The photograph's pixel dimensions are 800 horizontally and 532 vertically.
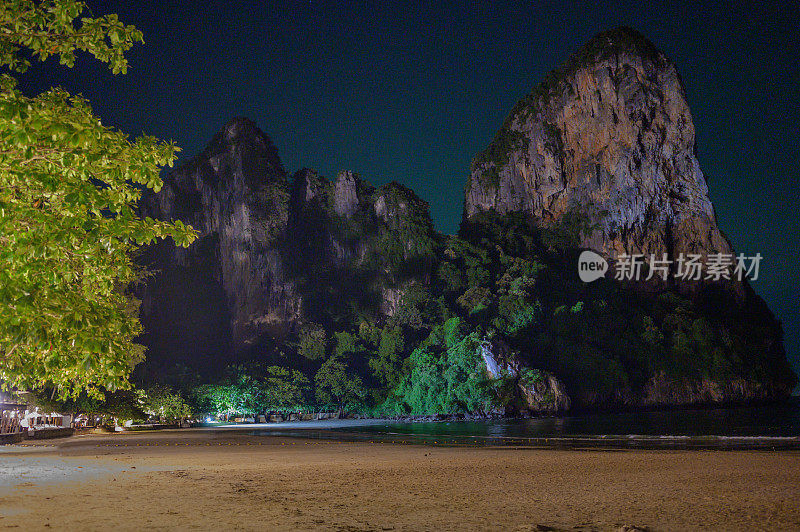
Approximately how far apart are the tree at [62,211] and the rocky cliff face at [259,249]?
10199cm

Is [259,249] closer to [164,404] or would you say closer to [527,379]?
[164,404]

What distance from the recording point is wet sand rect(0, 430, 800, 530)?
7.83 metres

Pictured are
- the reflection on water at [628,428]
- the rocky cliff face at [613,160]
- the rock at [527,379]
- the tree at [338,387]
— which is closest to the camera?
the reflection on water at [628,428]

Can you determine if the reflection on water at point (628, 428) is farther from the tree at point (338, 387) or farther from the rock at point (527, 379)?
the tree at point (338, 387)

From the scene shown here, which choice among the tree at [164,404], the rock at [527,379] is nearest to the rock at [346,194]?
the rock at [527,379]

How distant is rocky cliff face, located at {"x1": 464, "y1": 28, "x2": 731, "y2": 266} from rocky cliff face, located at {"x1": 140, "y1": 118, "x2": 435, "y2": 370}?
80.0ft

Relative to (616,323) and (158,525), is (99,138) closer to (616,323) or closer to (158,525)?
(158,525)

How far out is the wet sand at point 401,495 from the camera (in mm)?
7832

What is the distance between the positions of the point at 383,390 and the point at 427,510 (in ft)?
290

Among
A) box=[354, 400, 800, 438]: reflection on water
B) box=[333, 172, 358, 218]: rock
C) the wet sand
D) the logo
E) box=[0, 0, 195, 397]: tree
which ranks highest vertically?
box=[333, 172, 358, 218]: rock

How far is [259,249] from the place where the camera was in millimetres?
115812

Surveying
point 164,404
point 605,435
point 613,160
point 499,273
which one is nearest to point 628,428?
point 605,435

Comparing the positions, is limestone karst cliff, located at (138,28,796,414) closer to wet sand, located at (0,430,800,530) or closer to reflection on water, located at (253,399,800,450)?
reflection on water, located at (253,399,800,450)

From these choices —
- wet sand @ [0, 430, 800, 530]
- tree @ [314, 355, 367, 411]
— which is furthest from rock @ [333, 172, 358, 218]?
wet sand @ [0, 430, 800, 530]
